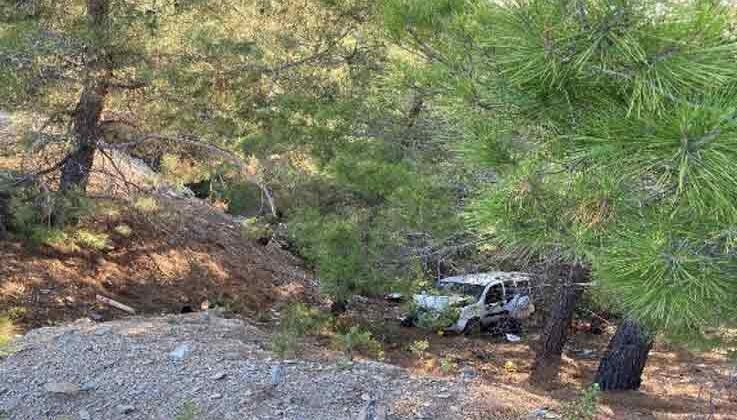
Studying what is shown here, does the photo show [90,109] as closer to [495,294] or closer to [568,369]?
[568,369]

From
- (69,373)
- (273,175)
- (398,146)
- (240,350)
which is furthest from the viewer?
(273,175)

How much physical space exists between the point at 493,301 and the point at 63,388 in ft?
30.6

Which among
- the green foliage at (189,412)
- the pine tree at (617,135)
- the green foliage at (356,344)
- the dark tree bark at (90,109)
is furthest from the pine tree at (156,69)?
the pine tree at (617,135)

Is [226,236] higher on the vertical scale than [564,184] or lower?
lower

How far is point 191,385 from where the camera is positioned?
5.95 meters

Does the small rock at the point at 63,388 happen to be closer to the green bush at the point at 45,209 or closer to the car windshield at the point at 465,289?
the green bush at the point at 45,209

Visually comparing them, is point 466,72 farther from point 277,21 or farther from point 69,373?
point 277,21

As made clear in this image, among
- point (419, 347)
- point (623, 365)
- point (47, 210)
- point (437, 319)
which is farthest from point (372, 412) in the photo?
point (437, 319)

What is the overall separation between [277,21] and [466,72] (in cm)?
749

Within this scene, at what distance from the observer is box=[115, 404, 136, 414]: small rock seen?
5559mm

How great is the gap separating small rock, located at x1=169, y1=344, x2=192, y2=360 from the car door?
7.77 metres

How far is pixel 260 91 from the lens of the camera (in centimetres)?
1016

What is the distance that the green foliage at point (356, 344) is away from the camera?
320 inches

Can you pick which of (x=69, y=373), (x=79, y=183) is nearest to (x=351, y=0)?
(x=79, y=183)
